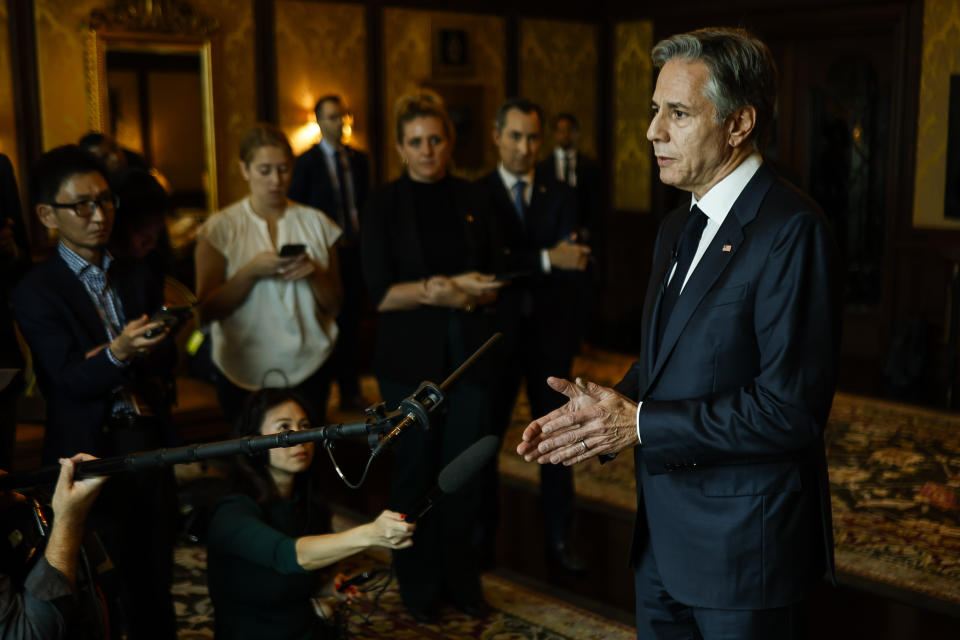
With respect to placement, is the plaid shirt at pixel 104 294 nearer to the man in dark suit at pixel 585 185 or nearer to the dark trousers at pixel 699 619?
the dark trousers at pixel 699 619

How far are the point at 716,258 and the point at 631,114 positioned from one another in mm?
7665

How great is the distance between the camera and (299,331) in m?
3.75

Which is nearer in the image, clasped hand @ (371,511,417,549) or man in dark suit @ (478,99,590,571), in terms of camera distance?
clasped hand @ (371,511,417,549)

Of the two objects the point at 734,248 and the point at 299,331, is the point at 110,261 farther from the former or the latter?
the point at 734,248

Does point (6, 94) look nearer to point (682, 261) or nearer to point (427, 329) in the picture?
point (427, 329)

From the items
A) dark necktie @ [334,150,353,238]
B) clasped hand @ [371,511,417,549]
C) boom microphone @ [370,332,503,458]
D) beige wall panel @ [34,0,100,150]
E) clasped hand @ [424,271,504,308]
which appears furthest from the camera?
dark necktie @ [334,150,353,238]

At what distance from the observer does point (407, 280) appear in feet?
11.2

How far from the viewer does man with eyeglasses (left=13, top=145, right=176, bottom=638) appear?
8.74ft

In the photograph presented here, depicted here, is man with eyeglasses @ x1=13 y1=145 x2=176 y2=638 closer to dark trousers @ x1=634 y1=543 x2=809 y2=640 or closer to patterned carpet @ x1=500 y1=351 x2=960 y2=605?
dark trousers @ x1=634 y1=543 x2=809 y2=640

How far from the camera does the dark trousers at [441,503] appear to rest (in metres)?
3.33

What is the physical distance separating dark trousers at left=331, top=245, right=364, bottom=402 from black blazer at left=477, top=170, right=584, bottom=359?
7.86 feet

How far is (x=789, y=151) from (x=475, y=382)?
575 cm

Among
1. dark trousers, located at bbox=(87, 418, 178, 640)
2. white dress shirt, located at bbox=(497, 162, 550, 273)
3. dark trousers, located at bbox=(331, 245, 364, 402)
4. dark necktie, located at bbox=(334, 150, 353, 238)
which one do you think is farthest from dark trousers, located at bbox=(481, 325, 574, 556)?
dark necktie, located at bbox=(334, 150, 353, 238)

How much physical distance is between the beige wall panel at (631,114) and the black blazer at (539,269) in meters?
5.19
